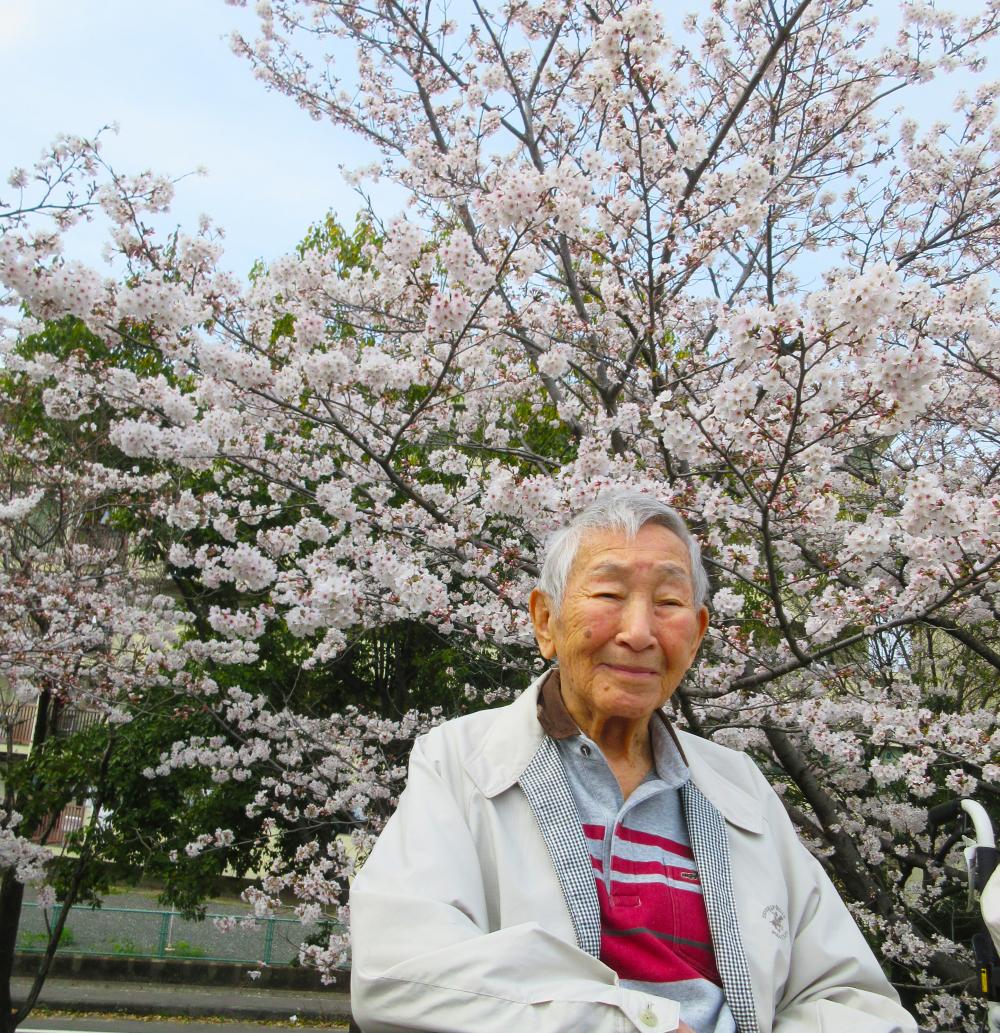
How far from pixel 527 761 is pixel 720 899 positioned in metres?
0.35

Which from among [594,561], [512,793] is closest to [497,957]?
[512,793]

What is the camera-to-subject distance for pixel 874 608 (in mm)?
3836

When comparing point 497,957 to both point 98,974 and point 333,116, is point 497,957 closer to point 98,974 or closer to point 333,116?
point 333,116

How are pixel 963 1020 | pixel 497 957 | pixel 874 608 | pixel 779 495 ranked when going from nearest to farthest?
pixel 497 957, pixel 874 608, pixel 779 495, pixel 963 1020

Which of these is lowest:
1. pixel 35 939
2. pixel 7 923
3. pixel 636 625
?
pixel 35 939

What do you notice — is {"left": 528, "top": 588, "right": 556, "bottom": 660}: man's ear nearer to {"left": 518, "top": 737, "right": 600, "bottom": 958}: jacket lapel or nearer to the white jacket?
the white jacket

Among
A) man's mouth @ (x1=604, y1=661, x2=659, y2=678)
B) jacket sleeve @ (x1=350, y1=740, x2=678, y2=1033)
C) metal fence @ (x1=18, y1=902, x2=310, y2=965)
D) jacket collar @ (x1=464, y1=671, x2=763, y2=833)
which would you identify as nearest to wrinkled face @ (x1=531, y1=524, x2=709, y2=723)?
man's mouth @ (x1=604, y1=661, x2=659, y2=678)

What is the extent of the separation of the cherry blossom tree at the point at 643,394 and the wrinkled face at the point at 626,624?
5.79 ft

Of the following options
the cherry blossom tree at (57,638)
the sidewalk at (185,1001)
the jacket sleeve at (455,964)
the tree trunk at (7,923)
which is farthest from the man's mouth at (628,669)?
the sidewalk at (185,1001)

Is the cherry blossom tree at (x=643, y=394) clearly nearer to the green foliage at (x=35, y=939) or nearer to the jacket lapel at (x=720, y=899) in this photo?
the jacket lapel at (x=720, y=899)

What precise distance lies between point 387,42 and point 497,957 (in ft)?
20.4

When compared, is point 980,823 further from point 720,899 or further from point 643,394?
point 643,394

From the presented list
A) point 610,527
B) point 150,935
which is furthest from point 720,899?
point 150,935

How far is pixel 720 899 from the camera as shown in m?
1.43
